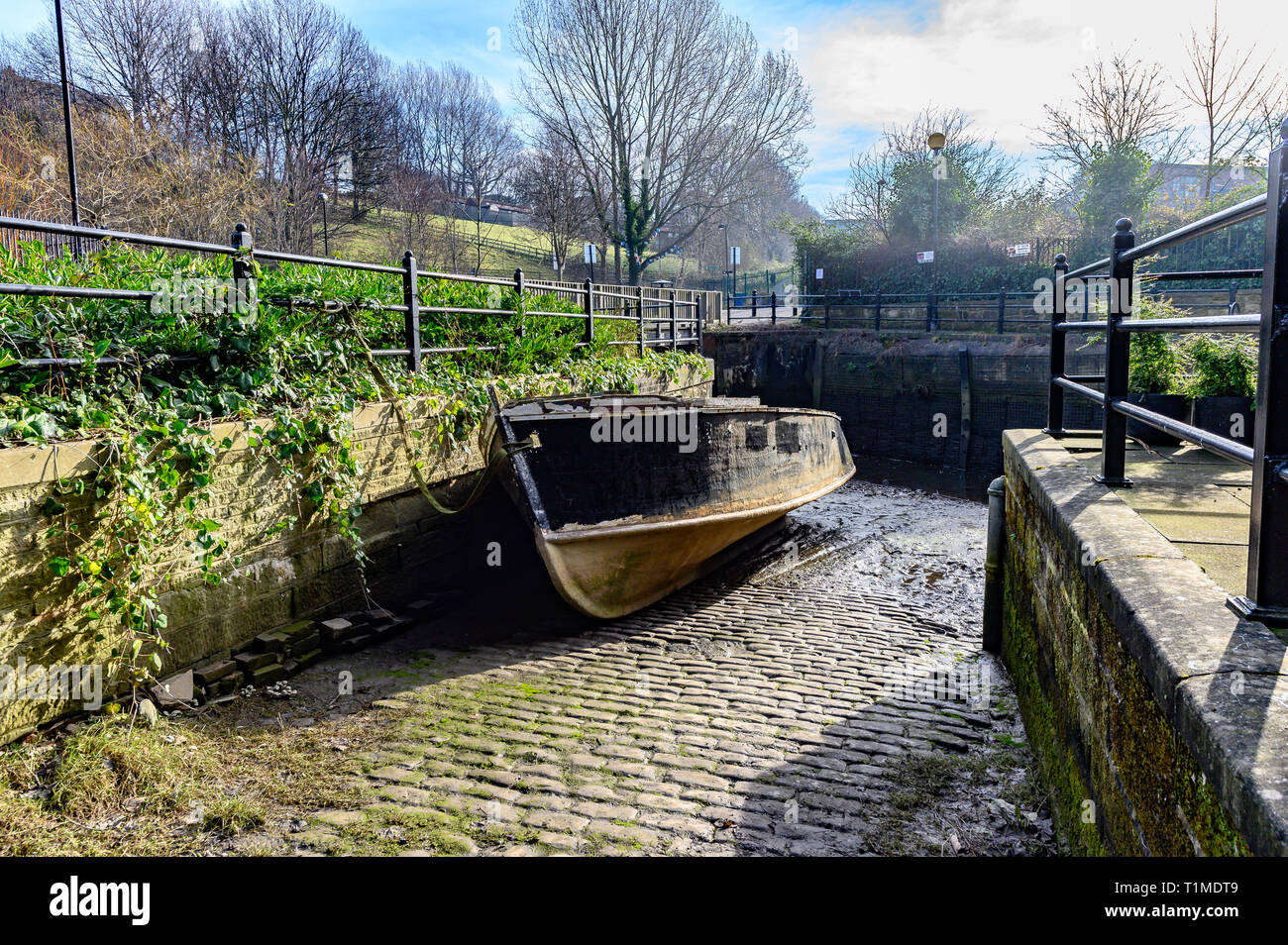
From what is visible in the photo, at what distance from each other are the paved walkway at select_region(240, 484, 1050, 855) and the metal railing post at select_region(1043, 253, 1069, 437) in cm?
163

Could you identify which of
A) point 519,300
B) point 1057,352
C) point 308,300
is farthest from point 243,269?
point 1057,352

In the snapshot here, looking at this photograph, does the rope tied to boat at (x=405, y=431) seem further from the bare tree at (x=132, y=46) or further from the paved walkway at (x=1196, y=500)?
the bare tree at (x=132, y=46)

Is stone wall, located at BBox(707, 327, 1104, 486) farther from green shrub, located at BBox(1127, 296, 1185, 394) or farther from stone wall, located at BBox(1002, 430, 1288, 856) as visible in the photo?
stone wall, located at BBox(1002, 430, 1288, 856)

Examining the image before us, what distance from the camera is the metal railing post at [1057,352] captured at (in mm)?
5121

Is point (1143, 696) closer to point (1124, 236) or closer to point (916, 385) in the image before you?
point (1124, 236)

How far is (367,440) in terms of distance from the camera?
18.8 ft

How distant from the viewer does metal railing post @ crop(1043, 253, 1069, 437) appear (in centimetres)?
512

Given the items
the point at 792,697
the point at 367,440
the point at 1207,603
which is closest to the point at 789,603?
the point at 792,697

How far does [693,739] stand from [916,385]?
15.9m

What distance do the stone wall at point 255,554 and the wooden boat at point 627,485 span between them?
742mm

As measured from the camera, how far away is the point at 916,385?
1861 cm

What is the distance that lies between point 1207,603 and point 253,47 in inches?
1625
